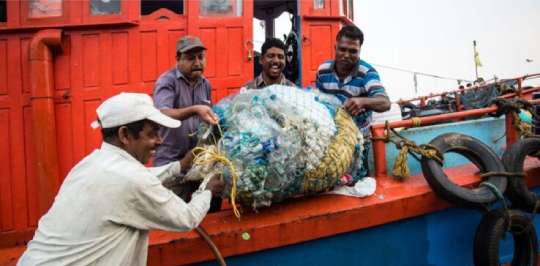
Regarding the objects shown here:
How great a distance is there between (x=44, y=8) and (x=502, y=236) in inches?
166

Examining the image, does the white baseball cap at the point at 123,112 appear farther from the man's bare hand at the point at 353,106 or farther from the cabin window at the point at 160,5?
the cabin window at the point at 160,5

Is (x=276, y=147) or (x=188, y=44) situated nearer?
(x=276, y=147)

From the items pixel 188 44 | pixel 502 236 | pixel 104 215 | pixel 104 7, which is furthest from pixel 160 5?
pixel 502 236

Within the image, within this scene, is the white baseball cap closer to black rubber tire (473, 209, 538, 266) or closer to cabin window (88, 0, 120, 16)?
black rubber tire (473, 209, 538, 266)

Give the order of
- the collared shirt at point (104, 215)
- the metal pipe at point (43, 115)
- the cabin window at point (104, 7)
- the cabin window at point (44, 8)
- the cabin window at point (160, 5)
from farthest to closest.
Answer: the cabin window at point (160, 5), the cabin window at point (104, 7), the cabin window at point (44, 8), the metal pipe at point (43, 115), the collared shirt at point (104, 215)

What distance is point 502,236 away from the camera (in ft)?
8.08

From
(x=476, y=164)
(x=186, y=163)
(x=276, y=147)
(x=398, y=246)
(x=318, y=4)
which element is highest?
(x=318, y=4)

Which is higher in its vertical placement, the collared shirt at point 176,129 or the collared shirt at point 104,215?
the collared shirt at point 176,129

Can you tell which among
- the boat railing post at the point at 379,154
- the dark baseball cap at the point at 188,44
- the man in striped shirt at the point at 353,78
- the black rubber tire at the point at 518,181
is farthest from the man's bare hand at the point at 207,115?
the black rubber tire at the point at 518,181

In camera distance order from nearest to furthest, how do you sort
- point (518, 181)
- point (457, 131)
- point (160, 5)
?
point (518, 181)
point (457, 131)
point (160, 5)

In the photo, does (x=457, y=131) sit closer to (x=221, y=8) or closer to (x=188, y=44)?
(x=188, y=44)

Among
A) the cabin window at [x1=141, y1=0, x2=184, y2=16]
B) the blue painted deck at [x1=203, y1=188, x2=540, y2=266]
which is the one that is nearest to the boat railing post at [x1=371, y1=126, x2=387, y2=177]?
the blue painted deck at [x1=203, y1=188, x2=540, y2=266]

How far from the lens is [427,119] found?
2.78 meters

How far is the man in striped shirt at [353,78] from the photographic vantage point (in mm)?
2730
